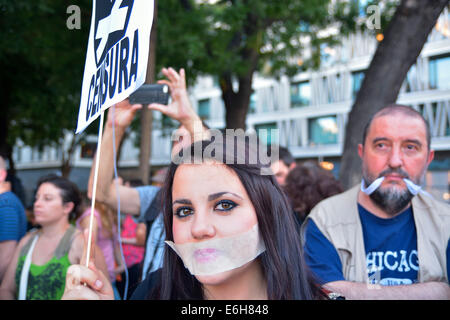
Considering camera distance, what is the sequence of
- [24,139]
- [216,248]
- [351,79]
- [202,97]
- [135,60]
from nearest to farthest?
[216,248]
[135,60]
[24,139]
[351,79]
[202,97]

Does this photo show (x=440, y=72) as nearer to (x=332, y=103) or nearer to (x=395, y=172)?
(x=332, y=103)

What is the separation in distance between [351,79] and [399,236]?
2535 centimetres

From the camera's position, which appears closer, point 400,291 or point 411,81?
point 400,291

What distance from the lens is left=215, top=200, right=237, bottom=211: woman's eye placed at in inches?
56.4

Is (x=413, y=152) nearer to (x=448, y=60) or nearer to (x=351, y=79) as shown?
(x=448, y=60)

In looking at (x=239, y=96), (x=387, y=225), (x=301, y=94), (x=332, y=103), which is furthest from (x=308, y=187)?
(x=301, y=94)

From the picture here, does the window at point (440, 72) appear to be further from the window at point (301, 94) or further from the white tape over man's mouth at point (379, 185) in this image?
the white tape over man's mouth at point (379, 185)

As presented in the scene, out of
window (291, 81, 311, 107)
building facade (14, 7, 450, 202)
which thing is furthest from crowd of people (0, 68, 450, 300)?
window (291, 81, 311, 107)

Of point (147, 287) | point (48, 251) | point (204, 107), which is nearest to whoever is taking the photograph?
point (147, 287)

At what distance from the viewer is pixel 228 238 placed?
1.41 metres

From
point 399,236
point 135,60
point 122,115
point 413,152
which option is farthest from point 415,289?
point 122,115

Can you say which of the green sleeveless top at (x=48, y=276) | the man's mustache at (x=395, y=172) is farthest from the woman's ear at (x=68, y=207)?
the man's mustache at (x=395, y=172)

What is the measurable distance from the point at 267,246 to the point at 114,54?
855 mm

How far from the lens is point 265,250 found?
4.90 feet
